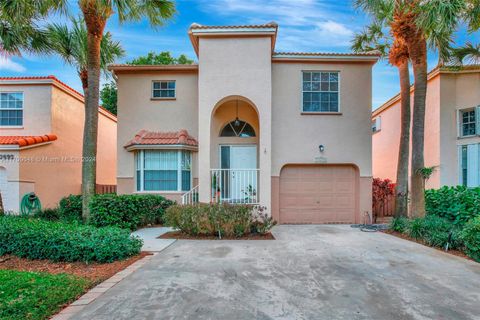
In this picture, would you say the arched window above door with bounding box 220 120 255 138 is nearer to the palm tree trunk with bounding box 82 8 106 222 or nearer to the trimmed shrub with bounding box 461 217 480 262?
the palm tree trunk with bounding box 82 8 106 222

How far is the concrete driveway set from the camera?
144 inches

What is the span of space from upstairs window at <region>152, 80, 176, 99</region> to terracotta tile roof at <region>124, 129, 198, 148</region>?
5.70 feet

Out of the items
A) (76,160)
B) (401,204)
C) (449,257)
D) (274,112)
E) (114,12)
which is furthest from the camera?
(76,160)

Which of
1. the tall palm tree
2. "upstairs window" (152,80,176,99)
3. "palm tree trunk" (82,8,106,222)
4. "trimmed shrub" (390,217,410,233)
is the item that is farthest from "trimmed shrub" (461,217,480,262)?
"upstairs window" (152,80,176,99)

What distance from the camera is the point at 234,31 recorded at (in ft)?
33.4

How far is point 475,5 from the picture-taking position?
8.14 metres

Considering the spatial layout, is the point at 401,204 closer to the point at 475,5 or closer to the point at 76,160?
the point at 475,5

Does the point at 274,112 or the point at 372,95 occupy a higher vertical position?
the point at 372,95

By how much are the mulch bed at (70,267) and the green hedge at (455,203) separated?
962 cm

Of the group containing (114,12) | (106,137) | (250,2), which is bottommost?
(106,137)

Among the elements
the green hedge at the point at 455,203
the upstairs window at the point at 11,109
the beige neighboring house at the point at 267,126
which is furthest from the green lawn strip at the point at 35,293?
the upstairs window at the point at 11,109

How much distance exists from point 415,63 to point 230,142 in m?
7.65

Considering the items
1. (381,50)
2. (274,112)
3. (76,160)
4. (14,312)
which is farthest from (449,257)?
(76,160)

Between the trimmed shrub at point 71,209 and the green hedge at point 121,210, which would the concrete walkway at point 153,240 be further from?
the trimmed shrub at point 71,209
